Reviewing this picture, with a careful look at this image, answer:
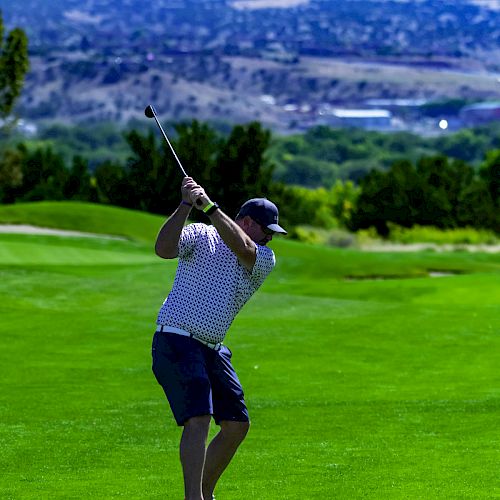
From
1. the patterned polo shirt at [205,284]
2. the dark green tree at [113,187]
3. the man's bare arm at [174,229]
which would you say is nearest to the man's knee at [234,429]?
the patterned polo shirt at [205,284]

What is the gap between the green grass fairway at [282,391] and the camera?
11594 mm

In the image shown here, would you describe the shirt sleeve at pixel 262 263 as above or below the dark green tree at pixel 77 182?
above

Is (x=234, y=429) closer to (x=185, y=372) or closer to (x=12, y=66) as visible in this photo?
(x=185, y=372)

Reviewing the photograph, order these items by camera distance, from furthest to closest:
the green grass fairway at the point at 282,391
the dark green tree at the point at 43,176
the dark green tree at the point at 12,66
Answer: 1. the dark green tree at the point at 43,176
2. the dark green tree at the point at 12,66
3. the green grass fairway at the point at 282,391

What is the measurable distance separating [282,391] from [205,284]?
7.97 m

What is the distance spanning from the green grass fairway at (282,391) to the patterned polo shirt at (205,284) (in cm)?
181

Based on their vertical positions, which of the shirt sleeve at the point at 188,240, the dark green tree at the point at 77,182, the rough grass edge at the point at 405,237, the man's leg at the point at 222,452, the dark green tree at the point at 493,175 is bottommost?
the dark green tree at the point at 493,175

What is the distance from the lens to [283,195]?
92750 mm

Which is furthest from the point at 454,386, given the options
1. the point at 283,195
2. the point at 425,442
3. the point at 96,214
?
the point at 283,195

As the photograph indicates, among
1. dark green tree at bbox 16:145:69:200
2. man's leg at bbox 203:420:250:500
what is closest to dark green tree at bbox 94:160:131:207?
dark green tree at bbox 16:145:69:200

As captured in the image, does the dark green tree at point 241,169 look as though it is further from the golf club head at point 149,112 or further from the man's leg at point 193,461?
the man's leg at point 193,461

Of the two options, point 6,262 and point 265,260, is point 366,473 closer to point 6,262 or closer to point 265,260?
point 265,260

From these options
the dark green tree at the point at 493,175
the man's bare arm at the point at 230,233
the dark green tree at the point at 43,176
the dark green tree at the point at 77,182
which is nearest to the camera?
the man's bare arm at the point at 230,233

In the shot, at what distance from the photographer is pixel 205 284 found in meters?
9.58
